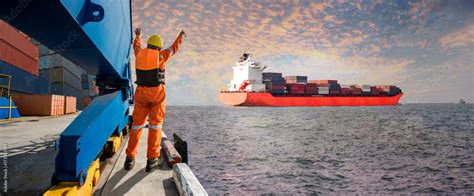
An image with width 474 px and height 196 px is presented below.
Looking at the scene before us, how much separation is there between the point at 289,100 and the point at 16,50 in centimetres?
4452

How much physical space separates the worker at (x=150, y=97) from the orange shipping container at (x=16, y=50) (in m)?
22.7

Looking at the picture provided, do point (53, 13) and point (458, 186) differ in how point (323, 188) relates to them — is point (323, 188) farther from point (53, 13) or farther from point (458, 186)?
point (53, 13)

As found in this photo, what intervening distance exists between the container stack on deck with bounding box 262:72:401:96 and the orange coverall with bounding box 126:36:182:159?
2021 inches

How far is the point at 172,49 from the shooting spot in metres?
4.26

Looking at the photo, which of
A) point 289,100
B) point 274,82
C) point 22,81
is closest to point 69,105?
point 22,81

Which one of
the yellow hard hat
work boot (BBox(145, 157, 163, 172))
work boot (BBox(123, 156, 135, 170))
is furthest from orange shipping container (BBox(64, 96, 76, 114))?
work boot (BBox(145, 157, 163, 172))

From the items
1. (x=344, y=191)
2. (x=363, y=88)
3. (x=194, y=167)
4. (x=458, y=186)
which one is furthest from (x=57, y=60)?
(x=363, y=88)

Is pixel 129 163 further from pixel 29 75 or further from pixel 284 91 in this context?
pixel 284 91

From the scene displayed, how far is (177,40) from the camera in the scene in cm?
431

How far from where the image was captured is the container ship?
54375 millimetres

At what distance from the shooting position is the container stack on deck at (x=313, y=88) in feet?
187

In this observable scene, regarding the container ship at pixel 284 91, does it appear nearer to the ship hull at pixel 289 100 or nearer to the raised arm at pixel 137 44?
the ship hull at pixel 289 100

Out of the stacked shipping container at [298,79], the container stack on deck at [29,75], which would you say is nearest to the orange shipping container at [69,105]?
the container stack on deck at [29,75]

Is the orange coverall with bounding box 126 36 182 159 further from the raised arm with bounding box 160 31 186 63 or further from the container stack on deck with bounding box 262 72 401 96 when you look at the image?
the container stack on deck with bounding box 262 72 401 96
